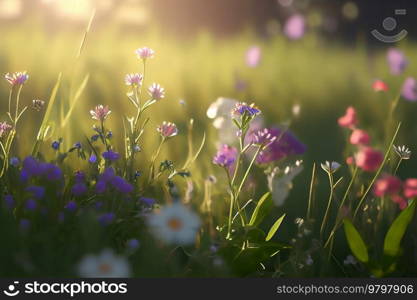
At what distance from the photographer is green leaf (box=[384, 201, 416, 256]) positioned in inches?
66.4

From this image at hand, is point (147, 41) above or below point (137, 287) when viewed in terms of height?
above

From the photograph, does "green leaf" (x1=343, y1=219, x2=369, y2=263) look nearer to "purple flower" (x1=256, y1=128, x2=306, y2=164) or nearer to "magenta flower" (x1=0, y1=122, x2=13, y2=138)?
"purple flower" (x1=256, y1=128, x2=306, y2=164)

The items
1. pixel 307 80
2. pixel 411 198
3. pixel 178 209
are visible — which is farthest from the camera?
pixel 307 80

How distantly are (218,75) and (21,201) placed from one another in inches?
79.5

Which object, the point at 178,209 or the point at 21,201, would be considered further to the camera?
the point at 21,201

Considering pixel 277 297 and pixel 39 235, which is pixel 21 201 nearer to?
pixel 39 235

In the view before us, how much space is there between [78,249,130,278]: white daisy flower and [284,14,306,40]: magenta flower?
223 centimetres

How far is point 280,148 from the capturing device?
1.94 m

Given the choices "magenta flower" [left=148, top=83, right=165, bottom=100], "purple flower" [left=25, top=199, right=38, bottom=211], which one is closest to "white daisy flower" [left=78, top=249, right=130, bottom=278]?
"purple flower" [left=25, top=199, right=38, bottom=211]

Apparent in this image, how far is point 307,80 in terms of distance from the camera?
11.4ft

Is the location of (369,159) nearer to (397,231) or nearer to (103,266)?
(397,231)

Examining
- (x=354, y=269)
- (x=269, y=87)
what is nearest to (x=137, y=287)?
(x=354, y=269)

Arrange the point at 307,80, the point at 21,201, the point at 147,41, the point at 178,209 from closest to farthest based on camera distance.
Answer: the point at 178,209 < the point at 21,201 < the point at 147,41 < the point at 307,80

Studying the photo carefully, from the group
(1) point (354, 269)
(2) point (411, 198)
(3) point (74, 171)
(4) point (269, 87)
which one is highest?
(4) point (269, 87)
